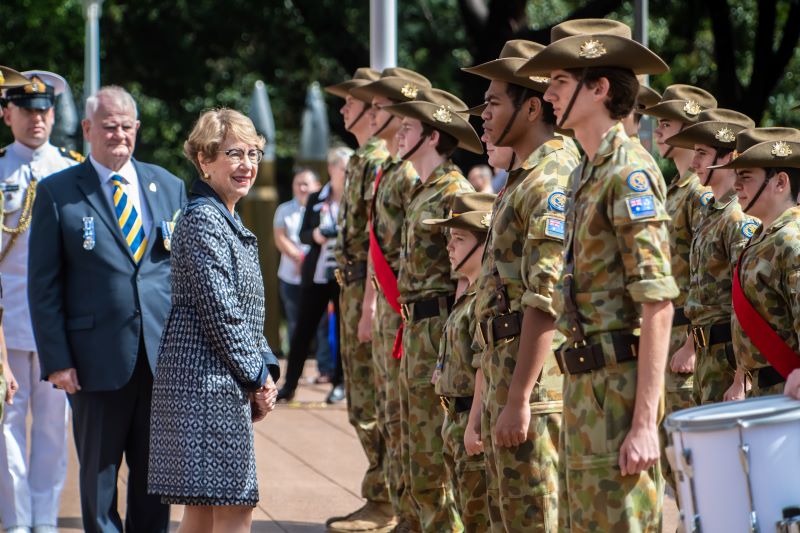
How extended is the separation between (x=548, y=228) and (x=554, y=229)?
0.02m

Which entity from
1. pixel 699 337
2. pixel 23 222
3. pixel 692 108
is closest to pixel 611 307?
pixel 699 337

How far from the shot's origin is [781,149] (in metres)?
5.83

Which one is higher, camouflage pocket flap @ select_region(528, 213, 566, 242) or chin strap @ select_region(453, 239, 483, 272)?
camouflage pocket flap @ select_region(528, 213, 566, 242)

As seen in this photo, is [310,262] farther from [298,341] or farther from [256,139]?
[256,139]

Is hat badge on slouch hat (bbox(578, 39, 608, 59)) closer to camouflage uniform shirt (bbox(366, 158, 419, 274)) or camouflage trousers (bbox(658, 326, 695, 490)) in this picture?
camouflage uniform shirt (bbox(366, 158, 419, 274))

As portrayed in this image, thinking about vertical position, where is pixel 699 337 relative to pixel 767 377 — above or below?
above

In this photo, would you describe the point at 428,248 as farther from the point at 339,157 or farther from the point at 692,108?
the point at 339,157

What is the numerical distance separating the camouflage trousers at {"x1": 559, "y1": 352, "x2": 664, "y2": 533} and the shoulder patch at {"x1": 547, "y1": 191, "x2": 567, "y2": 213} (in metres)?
0.67

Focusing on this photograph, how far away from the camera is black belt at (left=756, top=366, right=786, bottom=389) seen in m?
5.77

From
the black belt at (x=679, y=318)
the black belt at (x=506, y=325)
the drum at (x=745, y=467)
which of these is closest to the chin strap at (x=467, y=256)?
the black belt at (x=506, y=325)

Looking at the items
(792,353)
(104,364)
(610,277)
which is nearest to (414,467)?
(104,364)

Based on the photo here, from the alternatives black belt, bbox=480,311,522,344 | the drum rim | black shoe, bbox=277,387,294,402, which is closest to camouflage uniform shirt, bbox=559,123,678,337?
the drum rim

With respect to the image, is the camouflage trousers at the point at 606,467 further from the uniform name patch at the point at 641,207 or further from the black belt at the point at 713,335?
the black belt at the point at 713,335

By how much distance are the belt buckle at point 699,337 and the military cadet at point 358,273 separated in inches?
84.0
